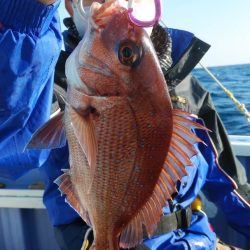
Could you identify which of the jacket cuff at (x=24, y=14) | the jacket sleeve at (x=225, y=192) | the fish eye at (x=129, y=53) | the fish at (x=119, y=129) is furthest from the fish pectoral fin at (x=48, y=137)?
the jacket sleeve at (x=225, y=192)

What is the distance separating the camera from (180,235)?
79.4 inches

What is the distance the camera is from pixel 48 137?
111 centimetres

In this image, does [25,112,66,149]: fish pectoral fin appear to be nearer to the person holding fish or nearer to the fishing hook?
the person holding fish

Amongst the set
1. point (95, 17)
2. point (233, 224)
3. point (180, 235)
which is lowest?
point (233, 224)

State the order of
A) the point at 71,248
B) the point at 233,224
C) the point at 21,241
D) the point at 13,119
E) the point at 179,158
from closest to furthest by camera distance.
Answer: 1. the point at 179,158
2. the point at 13,119
3. the point at 71,248
4. the point at 233,224
5. the point at 21,241

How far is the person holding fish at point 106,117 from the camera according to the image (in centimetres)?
107

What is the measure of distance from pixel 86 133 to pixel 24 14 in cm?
52

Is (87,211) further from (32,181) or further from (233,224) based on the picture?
(32,181)

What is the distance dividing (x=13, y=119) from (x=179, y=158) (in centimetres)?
62

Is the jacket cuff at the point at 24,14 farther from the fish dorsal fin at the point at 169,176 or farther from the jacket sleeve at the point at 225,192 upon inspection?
the jacket sleeve at the point at 225,192

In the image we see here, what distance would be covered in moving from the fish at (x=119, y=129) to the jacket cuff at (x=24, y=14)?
0.99ft

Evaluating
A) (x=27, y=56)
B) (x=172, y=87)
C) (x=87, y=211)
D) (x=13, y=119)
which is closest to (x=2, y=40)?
(x=27, y=56)

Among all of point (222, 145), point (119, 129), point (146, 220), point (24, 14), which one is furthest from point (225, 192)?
point (24, 14)

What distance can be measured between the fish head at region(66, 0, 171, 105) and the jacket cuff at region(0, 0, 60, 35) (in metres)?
0.33
